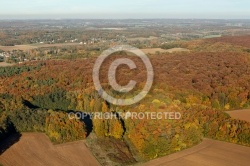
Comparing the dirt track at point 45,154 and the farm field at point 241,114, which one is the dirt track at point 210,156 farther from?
the farm field at point 241,114

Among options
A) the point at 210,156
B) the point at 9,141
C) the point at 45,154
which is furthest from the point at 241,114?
the point at 9,141

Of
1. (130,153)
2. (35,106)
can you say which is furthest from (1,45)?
(130,153)

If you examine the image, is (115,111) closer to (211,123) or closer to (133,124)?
(133,124)

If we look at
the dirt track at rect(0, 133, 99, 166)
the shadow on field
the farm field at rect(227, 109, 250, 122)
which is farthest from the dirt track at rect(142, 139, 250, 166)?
the shadow on field

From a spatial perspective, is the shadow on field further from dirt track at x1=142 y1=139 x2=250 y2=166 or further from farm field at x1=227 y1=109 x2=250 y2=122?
farm field at x1=227 y1=109 x2=250 y2=122

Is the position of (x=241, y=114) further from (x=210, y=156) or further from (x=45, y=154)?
(x=45, y=154)

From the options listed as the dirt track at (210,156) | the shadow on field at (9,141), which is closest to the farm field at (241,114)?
the dirt track at (210,156)
